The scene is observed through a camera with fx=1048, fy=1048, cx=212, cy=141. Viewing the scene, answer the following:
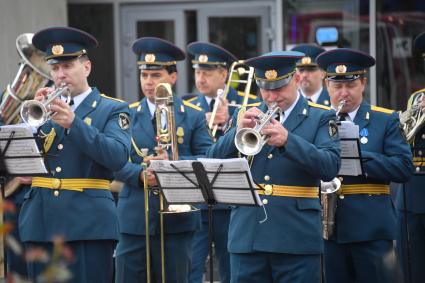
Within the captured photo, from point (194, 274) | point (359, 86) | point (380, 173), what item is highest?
point (359, 86)

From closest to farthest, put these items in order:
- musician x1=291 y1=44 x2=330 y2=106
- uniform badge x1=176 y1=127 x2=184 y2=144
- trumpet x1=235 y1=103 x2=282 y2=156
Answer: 1. trumpet x1=235 y1=103 x2=282 y2=156
2. uniform badge x1=176 y1=127 x2=184 y2=144
3. musician x1=291 y1=44 x2=330 y2=106

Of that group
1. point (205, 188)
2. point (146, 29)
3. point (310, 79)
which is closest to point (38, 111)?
point (205, 188)

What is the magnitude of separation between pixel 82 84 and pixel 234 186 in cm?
139

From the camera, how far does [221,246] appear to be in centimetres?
920

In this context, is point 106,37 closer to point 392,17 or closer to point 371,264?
point 392,17

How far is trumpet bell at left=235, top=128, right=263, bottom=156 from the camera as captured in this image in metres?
6.08

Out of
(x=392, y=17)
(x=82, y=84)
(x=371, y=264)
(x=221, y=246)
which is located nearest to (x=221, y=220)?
(x=221, y=246)

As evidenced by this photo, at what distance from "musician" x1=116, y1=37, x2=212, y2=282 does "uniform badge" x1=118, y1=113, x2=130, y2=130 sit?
72 cm

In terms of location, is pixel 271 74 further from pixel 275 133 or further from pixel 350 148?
pixel 350 148

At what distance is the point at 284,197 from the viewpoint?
21.3 ft

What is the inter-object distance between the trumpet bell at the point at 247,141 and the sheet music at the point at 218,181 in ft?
0.34

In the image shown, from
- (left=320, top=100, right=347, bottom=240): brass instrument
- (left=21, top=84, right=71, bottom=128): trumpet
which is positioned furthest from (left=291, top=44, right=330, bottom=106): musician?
(left=21, top=84, right=71, bottom=128): trumpet

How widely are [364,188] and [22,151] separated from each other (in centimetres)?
248

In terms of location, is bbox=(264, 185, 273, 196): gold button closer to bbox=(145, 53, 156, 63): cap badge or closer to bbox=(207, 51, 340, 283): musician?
bbox=(207, 51, 340, 283): musician
